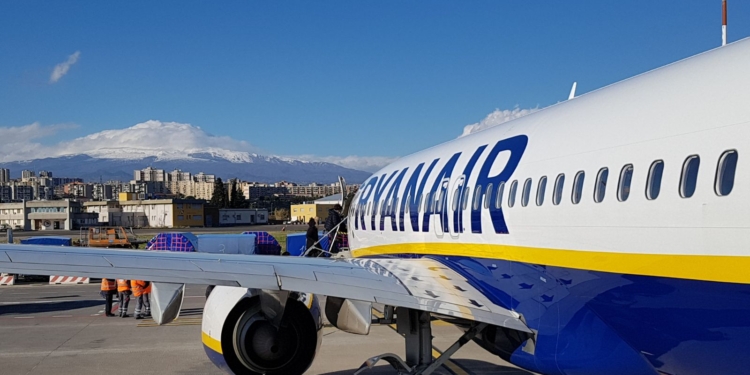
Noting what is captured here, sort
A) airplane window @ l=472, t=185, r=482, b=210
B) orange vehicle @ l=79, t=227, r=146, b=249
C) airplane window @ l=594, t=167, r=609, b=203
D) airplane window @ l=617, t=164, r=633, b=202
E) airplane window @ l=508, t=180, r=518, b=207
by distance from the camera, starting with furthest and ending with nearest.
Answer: orange vehicle @ l=79, t=227, r=146, b=249
airplane window @ l=472, t=185, r=482, b=210
airplane window @ l=508, t=180, r=518, b=207
airplane window @ l=594, t=167, r=609, b=203
airplane window @ l=617, t=164, r=633, b=202

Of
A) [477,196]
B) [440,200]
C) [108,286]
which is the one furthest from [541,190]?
[108,286]

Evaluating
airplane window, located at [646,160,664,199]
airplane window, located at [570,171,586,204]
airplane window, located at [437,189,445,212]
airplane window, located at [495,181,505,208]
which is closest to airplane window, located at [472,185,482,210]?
airplane window, located at [495,181,505,208]

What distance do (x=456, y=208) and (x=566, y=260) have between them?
3731mm

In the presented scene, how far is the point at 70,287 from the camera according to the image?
27875 millimetres

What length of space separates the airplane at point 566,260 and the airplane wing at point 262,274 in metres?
0.03

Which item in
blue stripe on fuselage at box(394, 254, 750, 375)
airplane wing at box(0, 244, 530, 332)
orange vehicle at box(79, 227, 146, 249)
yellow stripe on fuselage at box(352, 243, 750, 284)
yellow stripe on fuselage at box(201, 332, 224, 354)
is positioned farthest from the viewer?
orange vehicle at box(79, 227, 146, 249)

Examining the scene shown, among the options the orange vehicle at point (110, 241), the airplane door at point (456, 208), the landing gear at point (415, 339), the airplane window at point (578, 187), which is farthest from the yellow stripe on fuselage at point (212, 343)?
the orange vehicle at point (110, 241)

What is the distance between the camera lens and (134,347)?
48.3ft

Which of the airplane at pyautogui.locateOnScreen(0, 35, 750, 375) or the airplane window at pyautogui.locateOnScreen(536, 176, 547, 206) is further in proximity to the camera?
the airplane window at pyautogui.locateOnScreen(536, 176, 547, 206)

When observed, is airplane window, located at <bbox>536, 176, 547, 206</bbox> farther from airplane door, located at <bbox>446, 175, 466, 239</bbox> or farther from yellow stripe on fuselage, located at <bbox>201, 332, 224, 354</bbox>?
yellow stripe on fuselage, located at <bbox>201, 332, 224, 354</bbox>

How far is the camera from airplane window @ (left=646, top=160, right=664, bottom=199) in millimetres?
6289

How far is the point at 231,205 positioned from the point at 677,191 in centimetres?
13969

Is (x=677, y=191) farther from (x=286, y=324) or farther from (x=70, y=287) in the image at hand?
(x=70, y=287)

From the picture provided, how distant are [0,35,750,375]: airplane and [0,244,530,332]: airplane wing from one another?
0.09 feet
